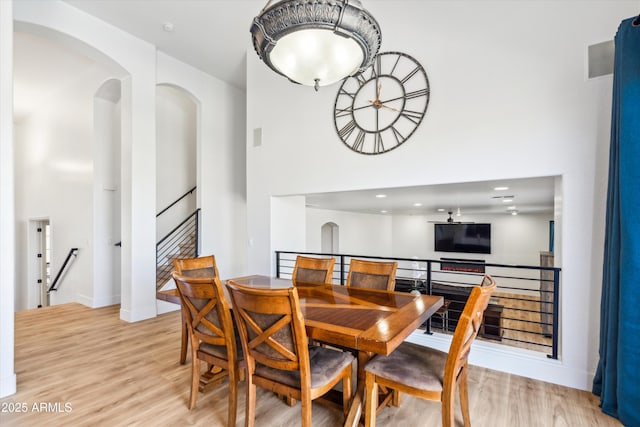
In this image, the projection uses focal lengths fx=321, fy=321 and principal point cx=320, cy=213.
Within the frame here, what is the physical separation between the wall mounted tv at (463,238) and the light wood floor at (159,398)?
7.71 metres

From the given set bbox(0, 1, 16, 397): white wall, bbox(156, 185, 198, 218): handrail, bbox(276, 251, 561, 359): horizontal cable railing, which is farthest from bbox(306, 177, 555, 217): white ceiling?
bbox(0, 1, 16, 397): white wall

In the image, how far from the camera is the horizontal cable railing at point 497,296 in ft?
9.58

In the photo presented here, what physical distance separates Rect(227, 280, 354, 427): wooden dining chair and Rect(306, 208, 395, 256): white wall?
18.7 feet

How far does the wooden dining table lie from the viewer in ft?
5.42

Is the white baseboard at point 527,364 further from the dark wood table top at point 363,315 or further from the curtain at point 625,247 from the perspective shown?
the dark wood table top at point 363,315

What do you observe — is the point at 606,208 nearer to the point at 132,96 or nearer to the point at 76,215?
the point at 132,96

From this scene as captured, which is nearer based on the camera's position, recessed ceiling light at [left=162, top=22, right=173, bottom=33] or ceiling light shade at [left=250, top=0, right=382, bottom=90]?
ceiling light shade at [left=250, top=0, right=382, bottom=90]

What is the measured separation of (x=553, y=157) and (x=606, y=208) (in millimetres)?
544

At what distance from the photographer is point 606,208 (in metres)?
2.48

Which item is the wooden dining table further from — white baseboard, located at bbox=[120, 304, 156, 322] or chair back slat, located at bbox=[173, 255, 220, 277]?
white baseboard, located at bbox=[120, 304, 156, 322]

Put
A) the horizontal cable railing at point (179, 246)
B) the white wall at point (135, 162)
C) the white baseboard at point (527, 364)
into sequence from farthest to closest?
the horizontal cable railing at point (179, 246) < the white wall at point (135, 162) < the white baseboard at point (527, 364)

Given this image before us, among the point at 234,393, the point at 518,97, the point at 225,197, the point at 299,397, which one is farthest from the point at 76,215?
the point at 518,97

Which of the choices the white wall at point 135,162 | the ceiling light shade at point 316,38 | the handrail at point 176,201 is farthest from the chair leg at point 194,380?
the handrail at point 176,201

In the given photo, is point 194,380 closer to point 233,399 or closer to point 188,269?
point 233,399
